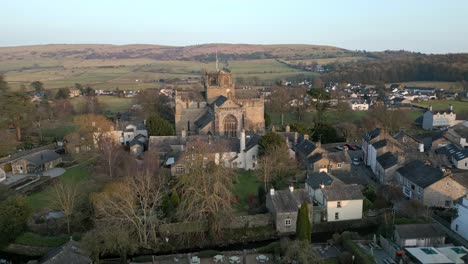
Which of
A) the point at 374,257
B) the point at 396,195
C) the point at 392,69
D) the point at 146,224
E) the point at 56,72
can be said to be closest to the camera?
the point at 374,257

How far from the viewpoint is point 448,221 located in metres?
27.5

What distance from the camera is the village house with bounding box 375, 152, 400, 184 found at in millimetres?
34219

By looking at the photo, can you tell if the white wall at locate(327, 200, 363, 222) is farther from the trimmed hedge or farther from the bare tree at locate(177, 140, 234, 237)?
the bare tree at locate(177, 140, 234, 237)

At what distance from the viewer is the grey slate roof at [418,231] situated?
76.6 ft

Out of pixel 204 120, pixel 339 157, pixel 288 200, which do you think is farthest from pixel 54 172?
pixel 339 157

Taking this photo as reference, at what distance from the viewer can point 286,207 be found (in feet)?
88.6

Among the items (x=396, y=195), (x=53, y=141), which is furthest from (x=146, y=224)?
(x=53, y=141)

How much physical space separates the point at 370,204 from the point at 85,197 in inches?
811

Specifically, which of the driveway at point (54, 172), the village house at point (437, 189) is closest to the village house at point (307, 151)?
the village house at point (437, 189)

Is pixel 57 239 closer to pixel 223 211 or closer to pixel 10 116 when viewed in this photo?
pixel 223 211

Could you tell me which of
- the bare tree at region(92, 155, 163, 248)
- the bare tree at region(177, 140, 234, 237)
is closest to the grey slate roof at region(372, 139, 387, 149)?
the bare tree at region(177, 140, 234, 237)

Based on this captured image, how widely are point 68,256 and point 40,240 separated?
5562mm

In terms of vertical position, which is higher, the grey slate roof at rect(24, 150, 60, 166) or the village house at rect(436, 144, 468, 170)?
the village house at rect(436, 144, 468, 170)

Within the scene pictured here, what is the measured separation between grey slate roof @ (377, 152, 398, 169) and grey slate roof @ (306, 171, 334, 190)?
7209 mm
